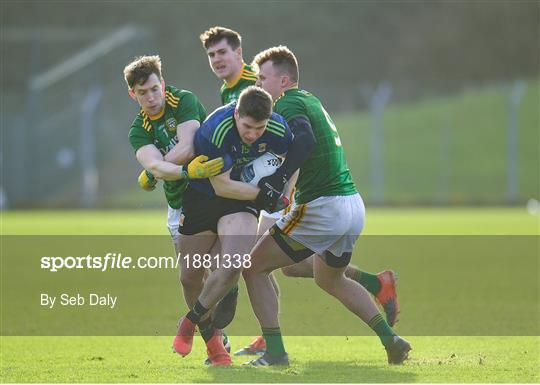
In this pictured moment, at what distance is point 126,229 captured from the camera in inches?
1013

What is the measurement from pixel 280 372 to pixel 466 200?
32.8 metres

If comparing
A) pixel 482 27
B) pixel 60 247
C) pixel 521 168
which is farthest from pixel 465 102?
pixel 60 247

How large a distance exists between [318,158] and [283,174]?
47 cm

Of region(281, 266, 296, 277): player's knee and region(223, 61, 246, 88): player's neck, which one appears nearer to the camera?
region(223, 61, 246, 88): player's neck

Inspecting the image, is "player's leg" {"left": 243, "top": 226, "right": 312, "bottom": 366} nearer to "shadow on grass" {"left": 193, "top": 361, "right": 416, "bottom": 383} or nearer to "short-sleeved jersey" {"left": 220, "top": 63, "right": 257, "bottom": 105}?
"shadow on grass" {"left": 193, "top": 361, "right": 416, "bottom": 383}

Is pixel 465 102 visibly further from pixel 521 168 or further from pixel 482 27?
pixel 482 27

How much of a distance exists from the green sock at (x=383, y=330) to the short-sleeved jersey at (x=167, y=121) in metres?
1.97

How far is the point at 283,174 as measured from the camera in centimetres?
800

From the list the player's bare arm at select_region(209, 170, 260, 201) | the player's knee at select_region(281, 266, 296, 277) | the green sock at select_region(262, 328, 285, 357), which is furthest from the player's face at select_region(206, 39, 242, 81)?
the green sock at select_region(262, 328, 285, 357)

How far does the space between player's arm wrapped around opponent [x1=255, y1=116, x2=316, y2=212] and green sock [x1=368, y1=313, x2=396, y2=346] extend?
1.20 metres

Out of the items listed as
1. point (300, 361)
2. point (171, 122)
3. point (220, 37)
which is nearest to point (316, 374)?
point (300, 361)

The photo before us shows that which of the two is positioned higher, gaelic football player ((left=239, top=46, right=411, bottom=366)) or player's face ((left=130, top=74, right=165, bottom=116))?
player's face ((left=130, top=74, right=165, bottom=116))

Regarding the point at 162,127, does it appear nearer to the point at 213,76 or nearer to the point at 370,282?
the point at 370,282

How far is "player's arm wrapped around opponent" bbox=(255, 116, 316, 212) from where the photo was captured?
7.99m
